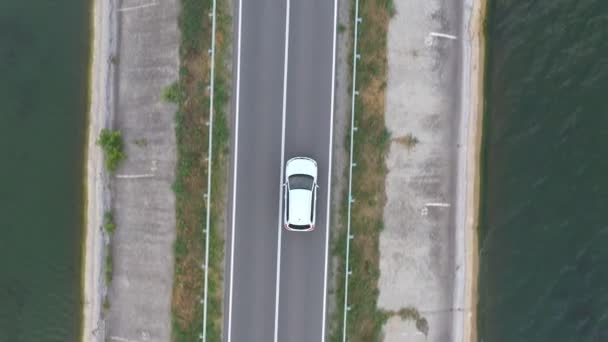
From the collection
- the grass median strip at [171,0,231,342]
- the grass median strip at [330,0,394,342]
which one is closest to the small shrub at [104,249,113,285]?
the grass median strip at [171,0,231,342]

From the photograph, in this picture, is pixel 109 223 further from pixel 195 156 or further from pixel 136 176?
pixel 195 156

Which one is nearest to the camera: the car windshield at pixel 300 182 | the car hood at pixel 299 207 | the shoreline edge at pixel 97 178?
the car hood at pixel 299 207

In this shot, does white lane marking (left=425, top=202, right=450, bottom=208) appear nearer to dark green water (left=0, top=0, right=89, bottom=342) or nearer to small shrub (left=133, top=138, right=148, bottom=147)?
small shrub (left=133, top=138, right=148, bottom=147)

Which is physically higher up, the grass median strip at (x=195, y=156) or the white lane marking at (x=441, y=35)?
the white lane marking at (x=441, y=35)

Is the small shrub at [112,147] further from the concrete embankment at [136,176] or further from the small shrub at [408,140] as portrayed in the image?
the small shrub at [408,140]

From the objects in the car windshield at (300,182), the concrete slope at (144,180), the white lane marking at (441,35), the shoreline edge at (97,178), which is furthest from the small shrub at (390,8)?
the shoreline edge at (97,178)

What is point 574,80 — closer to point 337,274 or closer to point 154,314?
point 337,274

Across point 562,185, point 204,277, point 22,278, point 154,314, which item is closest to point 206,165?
point 204,277

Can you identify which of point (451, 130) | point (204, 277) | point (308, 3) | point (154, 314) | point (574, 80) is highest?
point (308, 3)
